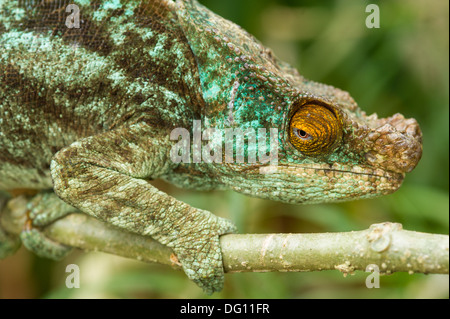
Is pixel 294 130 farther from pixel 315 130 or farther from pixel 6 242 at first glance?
pixel 6 242

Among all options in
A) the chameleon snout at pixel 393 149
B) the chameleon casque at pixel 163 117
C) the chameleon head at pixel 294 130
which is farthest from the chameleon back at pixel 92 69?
the chameleon snout at pixel 393 149

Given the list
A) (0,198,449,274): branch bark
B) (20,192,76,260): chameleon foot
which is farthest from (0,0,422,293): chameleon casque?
(20,192,76,260): chameleon foot

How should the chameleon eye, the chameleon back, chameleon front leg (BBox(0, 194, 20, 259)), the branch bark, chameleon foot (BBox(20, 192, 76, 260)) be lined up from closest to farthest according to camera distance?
the branch bark < the chameleon eye < the chameleon back < chameleon foot (BBox(20, 192, 76, 260)) < chameleon front leg (BBox(0, 194, 20, 259))

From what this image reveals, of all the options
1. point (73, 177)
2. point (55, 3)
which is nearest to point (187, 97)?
point (73, 177)

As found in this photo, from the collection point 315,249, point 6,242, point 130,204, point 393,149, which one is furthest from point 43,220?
point 393,149

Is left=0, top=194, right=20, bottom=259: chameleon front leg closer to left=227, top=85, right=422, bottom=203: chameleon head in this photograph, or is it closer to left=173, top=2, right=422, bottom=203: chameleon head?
left=173, top=2, right=422, bottom=203: chameleon head

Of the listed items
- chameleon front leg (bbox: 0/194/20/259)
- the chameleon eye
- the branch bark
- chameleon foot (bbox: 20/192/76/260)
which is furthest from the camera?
chameleon front leg (bbox: 0/194/20/259)
